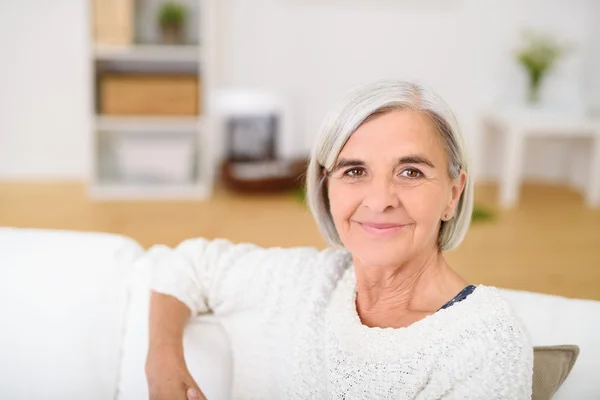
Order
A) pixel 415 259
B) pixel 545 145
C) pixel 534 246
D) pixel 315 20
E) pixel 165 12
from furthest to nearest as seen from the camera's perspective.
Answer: pixel 545 145, pixel 315 20, pixel 165 12, pixel 534 246, pixel 415 259

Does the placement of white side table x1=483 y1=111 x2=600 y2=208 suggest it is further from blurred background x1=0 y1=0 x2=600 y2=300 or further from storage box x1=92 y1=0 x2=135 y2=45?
storage box x1=92 y1=0 x2=135 y2=45

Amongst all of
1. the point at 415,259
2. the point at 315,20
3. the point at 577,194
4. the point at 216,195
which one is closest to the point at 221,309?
the point at 415,259

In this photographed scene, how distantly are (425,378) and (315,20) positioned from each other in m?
3.79

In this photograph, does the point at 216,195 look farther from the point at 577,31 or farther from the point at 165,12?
the point at 577,31

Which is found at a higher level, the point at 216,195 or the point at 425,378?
the point at 425,378

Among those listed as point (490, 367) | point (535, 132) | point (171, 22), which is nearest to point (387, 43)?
point (535, 132)

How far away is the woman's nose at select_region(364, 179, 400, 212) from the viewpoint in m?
1.13

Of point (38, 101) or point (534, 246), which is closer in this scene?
point (534, 246)

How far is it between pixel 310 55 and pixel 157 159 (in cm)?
116

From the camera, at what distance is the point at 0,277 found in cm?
134

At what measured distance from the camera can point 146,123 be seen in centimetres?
420

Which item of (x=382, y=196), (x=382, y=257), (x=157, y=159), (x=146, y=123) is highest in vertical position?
(x=382, y=196)

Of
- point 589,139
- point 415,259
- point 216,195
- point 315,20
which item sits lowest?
point 216,195

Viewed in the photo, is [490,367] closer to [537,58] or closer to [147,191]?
[147,191]
